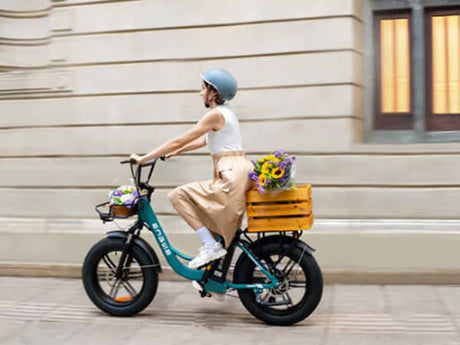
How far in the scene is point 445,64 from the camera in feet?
21.6

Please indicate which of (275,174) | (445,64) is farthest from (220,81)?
(445,64)

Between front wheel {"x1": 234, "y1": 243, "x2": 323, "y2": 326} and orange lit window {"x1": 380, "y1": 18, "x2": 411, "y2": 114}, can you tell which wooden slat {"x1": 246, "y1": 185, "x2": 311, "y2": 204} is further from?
orange lit window {"x1": 380, "y1": 18, "x2": 411, "y2": 114}

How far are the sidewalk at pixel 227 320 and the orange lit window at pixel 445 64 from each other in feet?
6.75

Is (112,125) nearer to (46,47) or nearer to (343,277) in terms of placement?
(46,47)

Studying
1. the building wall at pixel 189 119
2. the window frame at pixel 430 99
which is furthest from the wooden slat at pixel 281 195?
the window frame at pixel 430 99

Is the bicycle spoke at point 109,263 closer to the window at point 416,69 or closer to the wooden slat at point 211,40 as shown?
the wooden slat at point 211,40

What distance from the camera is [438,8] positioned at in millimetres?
6555

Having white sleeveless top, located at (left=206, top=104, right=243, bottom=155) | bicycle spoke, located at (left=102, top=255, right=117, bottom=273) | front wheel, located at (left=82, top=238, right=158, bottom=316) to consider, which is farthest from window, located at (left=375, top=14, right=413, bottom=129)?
bicycle spoke, located at (left=102, top=255, right=117, bottom=273)

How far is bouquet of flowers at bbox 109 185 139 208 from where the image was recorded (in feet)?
16.0

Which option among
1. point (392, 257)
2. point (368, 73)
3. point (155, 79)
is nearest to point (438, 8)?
point (368, 73)

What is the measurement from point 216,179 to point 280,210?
0.60m

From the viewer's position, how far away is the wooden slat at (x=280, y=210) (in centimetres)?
453

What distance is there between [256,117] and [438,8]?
2.36 meters

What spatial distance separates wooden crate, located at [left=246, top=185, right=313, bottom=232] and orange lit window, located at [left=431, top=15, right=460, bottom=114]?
9.21ft
